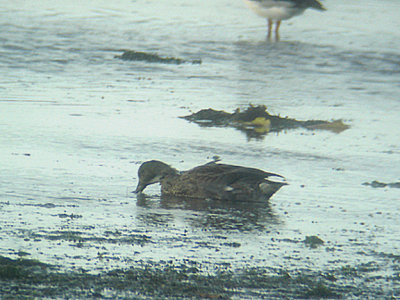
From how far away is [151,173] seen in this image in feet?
23.3

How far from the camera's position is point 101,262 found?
4.89 metres

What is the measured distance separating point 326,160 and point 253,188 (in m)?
1.86

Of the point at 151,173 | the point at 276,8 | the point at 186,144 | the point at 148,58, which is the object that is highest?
the point at 276,8

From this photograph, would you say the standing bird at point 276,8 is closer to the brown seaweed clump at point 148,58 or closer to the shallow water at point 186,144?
the shallow water at point 186,144

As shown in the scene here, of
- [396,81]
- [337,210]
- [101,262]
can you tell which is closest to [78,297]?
[101,262]

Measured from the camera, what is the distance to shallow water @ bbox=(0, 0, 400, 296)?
5.47 metres

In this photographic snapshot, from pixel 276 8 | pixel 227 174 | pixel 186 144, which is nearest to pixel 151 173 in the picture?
pixel 227 174

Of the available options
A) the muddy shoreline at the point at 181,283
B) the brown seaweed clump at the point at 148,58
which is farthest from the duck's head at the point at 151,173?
the brown seaweed clump at the point at 148,58

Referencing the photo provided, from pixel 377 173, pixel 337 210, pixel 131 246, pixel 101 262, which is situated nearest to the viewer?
pixel 101 262

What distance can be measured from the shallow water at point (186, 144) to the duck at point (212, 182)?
136mm

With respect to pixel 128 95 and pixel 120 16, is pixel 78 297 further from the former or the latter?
pixel 120 16

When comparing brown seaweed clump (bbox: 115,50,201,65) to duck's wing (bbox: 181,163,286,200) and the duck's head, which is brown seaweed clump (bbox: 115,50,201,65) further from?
duck's wing (bbox: 181,163,286,200)

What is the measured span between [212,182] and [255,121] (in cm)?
352

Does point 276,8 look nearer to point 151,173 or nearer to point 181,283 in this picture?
point 151,173
